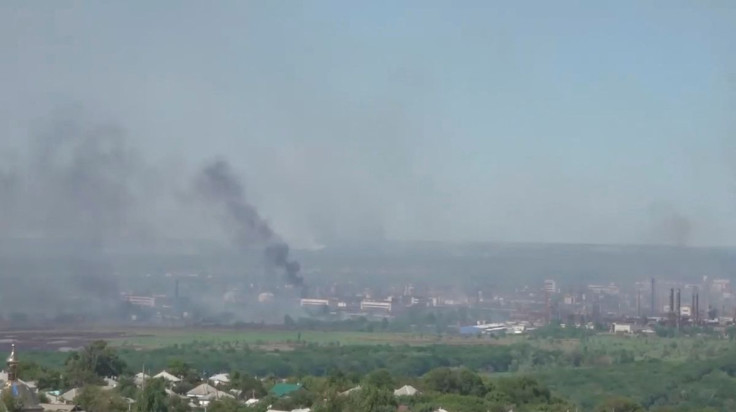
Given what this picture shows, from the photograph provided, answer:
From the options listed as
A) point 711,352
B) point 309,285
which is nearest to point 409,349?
point 711,352

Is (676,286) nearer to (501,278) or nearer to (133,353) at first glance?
(501,278)

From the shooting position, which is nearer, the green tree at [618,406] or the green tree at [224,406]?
the green tree at [224,406]

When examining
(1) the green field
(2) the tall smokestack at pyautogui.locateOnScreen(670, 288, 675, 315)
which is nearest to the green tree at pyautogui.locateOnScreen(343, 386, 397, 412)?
(1) the green field

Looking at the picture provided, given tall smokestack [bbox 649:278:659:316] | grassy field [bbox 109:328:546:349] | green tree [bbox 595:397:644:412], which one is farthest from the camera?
tall smokestack [bbox 649:278:659:316]

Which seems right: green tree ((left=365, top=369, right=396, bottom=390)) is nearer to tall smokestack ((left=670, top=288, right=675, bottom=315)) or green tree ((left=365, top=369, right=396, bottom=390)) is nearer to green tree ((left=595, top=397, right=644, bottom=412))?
green tree ((left=595, top=397, right=644, bottom=412))

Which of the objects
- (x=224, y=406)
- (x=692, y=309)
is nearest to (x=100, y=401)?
(x=224, y=406)

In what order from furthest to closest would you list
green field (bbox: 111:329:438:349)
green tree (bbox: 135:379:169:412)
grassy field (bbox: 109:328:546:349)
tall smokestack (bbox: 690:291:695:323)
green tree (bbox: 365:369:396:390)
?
tall smokestack (bbox: 690:291:695:323)
grassy field (bbox: 109:328:546:349)
green field (bbox: 111:329:438:349)
green tree (bbox: 365:369:396:390)
green tree (bbox: 135:379:169:412)

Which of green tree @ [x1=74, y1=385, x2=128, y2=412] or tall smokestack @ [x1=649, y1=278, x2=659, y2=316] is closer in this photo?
green tree @ [x1=74, y1=385, x2=128, y2=412]

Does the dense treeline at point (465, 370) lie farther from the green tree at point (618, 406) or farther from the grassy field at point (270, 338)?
the grassy field at point (270, 338)

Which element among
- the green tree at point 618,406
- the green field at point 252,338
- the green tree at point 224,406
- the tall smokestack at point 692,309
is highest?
the tall smokestack at point 692,309

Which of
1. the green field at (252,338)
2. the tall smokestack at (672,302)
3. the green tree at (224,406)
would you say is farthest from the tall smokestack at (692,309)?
the green tree at (224,406)

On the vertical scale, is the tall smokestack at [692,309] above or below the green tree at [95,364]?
above
